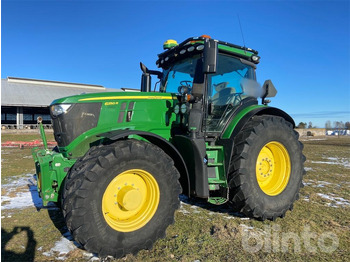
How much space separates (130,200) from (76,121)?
1.29m

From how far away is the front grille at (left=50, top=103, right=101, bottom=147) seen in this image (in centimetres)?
341

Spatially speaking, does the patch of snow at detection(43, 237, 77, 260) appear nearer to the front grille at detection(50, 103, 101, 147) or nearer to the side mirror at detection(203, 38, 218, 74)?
the front grille at detection(50, 103, 101, 147)

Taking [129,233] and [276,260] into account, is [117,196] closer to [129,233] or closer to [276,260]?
[129,233]

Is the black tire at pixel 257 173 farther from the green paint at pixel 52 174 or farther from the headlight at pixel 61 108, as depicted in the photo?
the headlight at pixel 61 108

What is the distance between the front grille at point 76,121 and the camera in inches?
134

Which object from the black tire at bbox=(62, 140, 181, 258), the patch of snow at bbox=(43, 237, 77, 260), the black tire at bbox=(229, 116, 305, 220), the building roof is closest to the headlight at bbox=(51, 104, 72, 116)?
the black tire at bbox=(62, 140, 181, 258)

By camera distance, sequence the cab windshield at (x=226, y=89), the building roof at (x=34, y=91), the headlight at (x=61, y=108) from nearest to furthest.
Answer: the headlight at (x=61, y=108), the cab windshield at (x=226, y=89), the building roof at (x=34, y=91)

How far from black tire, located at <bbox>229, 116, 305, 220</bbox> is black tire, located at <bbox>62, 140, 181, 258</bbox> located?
1011 mm

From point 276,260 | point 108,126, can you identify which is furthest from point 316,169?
point 108,126

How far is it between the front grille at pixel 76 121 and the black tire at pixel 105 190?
1.74ft

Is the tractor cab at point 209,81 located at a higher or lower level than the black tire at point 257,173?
higher

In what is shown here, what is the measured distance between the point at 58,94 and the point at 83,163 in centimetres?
3556

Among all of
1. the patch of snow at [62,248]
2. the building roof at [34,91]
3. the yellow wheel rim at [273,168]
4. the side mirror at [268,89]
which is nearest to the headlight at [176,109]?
the yellow wheel rim at [273,168]

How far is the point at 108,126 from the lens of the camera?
3.55 meters
